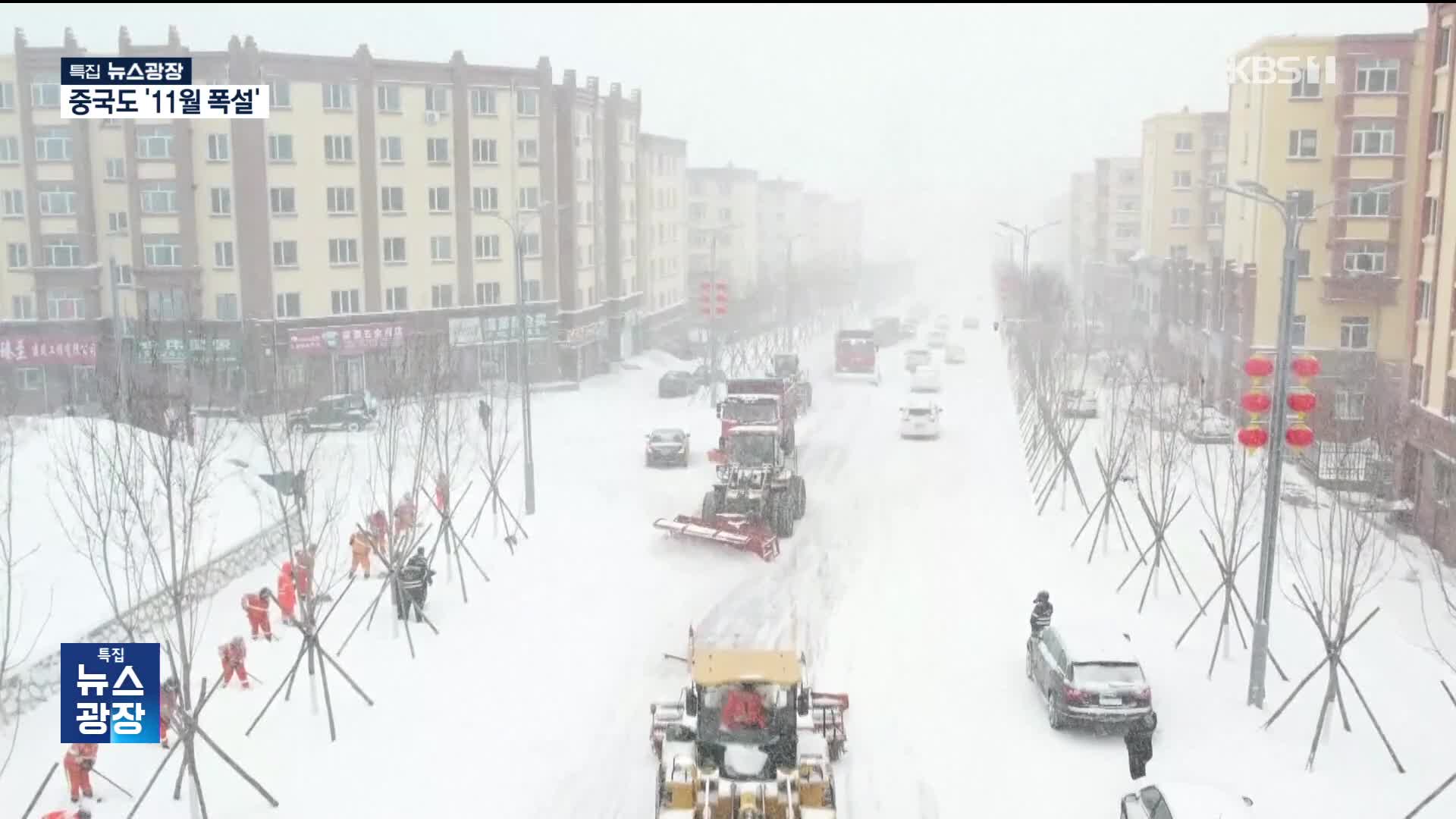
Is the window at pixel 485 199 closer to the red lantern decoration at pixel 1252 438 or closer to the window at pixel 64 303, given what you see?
the window at pixel 64 303

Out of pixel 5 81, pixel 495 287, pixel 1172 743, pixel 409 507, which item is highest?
pixel 5 81

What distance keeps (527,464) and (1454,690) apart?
19.4m

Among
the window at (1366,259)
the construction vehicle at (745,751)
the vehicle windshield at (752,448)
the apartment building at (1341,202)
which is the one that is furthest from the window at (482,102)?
the construction vehicle at (745,751)

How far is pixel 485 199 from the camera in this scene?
5556cm

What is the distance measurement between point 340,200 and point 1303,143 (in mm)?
37179

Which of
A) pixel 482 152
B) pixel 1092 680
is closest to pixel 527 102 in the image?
pixel 482 152

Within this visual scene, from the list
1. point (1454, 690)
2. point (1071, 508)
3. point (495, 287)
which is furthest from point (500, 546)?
point (495, 287)

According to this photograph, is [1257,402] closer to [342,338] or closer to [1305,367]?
[1305,367]

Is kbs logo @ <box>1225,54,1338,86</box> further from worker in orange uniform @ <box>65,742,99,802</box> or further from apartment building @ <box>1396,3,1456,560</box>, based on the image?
worker in orange uniform @ <box>65,742,99,802</box>

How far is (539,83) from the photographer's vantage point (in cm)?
5634

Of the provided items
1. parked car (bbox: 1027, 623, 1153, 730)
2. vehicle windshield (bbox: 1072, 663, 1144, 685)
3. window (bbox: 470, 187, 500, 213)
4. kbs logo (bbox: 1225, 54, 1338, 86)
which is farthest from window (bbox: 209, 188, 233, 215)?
vehicle windshield (bbox: 1072, 663, 1144, 685)

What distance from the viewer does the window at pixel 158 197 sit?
4916cm

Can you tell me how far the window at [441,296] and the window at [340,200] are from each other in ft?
15.7

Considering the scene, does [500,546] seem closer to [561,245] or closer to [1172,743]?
[1172,743]
